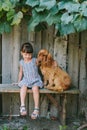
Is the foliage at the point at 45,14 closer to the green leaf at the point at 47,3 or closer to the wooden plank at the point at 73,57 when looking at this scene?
the green leaf at the point at 47,3

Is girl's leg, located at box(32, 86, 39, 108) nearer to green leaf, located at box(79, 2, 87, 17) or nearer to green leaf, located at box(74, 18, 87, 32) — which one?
green leaf, located at box(74, 18, 87, 32)

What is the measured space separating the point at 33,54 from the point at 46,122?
3.35ft

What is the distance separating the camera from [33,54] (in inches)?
217

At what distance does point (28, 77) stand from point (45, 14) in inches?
38.5

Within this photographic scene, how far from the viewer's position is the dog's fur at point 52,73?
5.10 m

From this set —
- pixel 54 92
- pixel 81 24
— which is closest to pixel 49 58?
pixel 54 92

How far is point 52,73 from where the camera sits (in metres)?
5.19

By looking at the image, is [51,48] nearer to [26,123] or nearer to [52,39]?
[52,39]

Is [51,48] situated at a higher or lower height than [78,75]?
higher

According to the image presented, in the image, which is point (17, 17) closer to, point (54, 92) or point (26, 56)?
point (26, 56)

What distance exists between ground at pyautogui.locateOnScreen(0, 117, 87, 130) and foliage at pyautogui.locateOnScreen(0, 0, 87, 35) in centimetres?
135

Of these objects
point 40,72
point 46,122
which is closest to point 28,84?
point 40,72

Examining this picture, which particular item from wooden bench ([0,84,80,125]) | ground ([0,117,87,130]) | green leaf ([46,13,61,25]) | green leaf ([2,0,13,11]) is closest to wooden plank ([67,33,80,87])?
wooden bench ([0,84,80,125])

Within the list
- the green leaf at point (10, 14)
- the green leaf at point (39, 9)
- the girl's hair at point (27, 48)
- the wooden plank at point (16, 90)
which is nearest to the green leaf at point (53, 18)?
the green leaf at point (39, 9)
